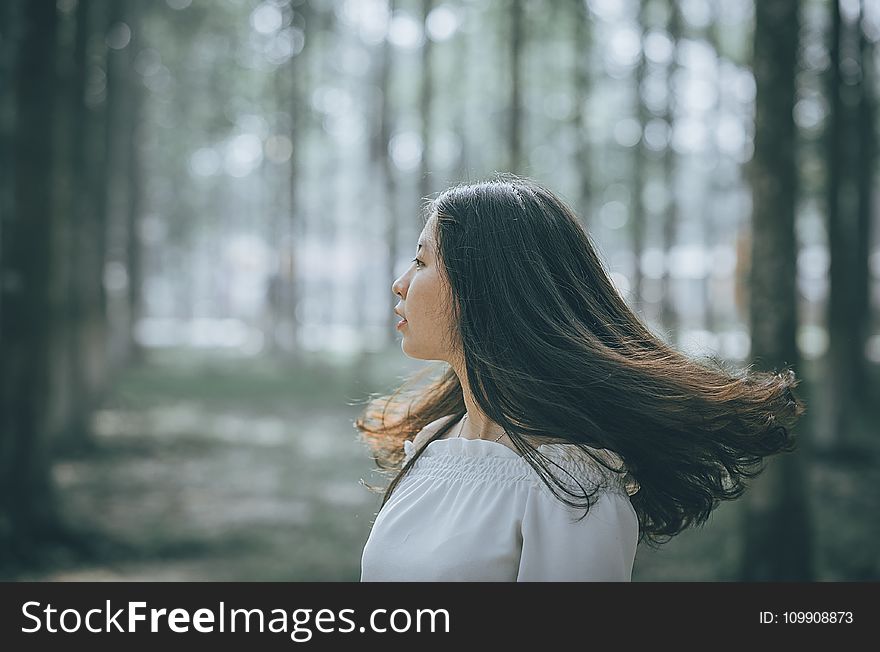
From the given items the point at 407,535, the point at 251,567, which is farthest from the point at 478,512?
the point at 251,567

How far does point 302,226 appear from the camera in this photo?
99.8ft

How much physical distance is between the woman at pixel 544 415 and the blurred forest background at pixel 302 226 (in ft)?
1.13

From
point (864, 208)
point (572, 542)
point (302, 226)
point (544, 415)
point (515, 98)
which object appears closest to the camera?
point (572, 542)

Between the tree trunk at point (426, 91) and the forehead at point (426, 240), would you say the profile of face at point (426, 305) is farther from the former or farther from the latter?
the tree trunk at point (426, 91)

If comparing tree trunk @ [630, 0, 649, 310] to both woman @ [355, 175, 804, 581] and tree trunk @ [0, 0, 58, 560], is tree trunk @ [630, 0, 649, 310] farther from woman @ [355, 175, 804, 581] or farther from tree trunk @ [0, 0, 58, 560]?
woman @ [355, 175, 804, 581]

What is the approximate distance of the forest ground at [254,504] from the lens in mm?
8867

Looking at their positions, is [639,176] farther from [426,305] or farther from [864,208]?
[426,305]

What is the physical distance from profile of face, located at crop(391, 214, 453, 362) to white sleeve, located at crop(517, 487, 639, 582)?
0.52 m

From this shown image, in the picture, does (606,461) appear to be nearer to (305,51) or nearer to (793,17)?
(793,17)

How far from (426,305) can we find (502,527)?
621mm

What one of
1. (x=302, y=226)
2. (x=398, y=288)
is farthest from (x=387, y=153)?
(x=398, y=288)

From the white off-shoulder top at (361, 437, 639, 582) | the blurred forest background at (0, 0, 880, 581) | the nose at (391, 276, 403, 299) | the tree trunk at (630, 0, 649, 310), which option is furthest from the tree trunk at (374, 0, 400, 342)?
the white off-shoulder top at (361, 437, 639, 582)

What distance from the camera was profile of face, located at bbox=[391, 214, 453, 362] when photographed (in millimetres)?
2455

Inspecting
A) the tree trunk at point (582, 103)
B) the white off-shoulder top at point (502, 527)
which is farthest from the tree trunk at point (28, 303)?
the tree trunk at point (582, 103)
